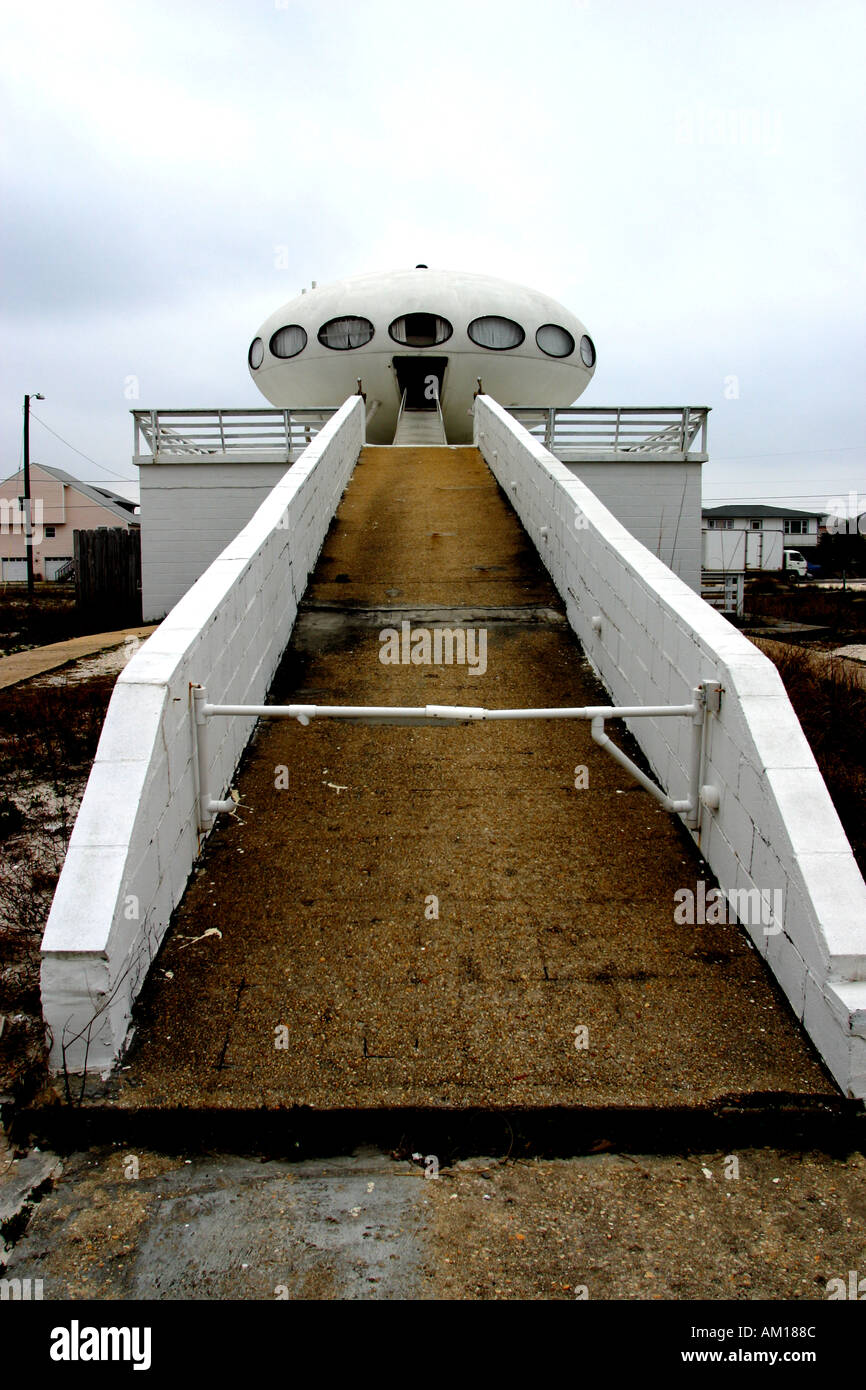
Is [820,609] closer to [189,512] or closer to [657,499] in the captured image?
[657,499]

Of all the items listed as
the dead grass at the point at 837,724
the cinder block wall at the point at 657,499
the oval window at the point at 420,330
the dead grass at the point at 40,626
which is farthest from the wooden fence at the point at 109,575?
the dead grass at the point at 837,724

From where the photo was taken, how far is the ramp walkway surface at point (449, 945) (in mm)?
3240

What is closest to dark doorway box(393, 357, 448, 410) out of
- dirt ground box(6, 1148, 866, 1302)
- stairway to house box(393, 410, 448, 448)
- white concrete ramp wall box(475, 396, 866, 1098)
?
stairway to house box(393, 410, 448, 448)

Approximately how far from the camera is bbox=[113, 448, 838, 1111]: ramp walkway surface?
3240mm

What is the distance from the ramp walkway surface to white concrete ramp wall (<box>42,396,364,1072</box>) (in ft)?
0.61

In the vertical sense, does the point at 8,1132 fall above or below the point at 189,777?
below

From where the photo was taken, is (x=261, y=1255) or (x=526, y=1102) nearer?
(x=261, y=1255)

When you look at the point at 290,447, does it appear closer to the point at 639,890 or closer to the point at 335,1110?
the point at 639,890

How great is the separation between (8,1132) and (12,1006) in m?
0.78

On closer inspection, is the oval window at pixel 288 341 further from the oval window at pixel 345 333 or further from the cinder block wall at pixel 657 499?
the cinder block wall at pixel 657 499

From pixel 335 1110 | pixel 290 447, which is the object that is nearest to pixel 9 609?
pixel 290 447

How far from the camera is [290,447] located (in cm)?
1650
